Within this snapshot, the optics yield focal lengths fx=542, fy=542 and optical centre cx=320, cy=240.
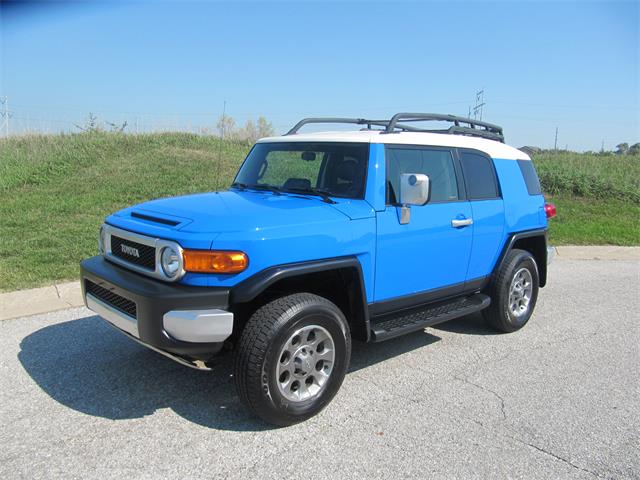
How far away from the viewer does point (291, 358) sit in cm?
358

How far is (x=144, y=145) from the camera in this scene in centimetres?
1550

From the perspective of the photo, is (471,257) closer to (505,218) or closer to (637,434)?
(505,218)

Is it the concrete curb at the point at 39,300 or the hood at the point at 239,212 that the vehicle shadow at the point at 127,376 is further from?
the hood at the point at 239,212

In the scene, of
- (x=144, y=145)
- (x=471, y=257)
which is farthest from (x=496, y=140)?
(x=144, y=145)

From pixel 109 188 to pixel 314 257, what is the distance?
9268mm

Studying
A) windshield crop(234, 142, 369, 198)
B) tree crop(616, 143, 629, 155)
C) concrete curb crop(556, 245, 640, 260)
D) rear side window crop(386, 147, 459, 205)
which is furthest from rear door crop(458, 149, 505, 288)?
tree crop(616, 143, 629, 155)

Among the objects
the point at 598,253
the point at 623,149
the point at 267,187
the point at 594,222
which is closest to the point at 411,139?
the point at 267,187

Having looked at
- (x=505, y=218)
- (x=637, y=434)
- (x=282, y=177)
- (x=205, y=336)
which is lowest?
(x=637, y=434)

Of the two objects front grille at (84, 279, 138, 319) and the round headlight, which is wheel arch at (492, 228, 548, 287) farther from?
front grille at (84, 279, 138, 319)

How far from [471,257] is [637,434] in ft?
6.17

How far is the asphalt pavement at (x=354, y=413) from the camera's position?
10.3 feet

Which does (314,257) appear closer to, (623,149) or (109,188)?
(109,188)

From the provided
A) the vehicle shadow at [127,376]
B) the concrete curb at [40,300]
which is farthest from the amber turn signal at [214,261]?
the concrete curb at [40,300]

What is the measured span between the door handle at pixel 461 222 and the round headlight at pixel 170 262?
7.80 ft
